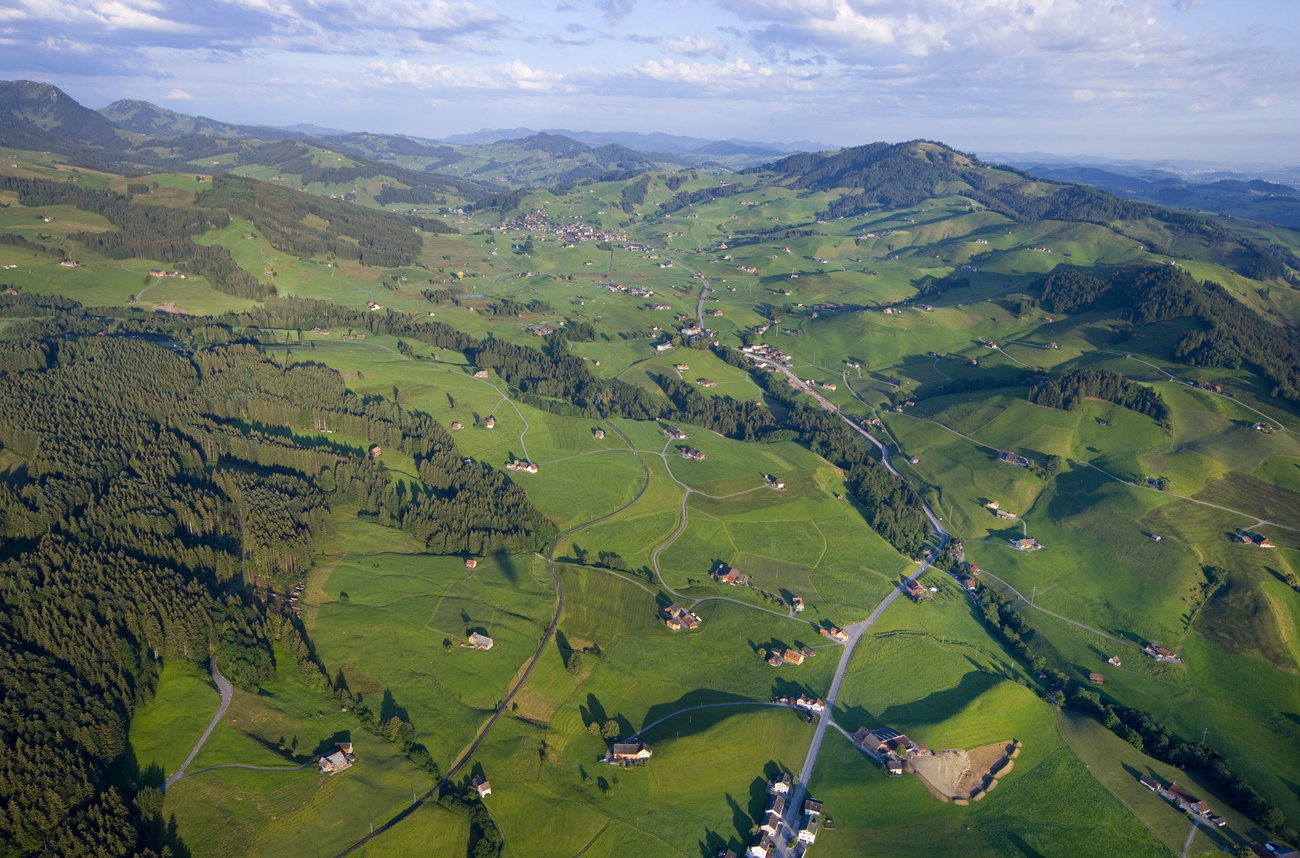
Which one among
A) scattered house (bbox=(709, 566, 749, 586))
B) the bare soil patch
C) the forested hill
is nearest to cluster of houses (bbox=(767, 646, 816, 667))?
scattered house (bbox=(709, 566, 749, 586))

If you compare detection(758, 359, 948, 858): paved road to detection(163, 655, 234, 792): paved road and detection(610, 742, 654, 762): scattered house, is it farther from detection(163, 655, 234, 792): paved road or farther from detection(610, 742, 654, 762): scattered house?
detection(163, 655, 234, 792): paved road

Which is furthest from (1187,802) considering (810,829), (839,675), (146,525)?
(146,525)

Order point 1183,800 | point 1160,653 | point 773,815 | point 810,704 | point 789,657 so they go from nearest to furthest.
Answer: point 773,815
point 1183,800
point 810,704
point 789,657
point 1160,653

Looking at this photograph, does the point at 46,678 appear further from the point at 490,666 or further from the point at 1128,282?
the point at 1128,282

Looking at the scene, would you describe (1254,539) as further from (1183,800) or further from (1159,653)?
(1183,800)

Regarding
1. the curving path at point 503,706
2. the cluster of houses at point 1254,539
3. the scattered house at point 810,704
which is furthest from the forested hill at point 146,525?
the cluster of houses at point 1254,539

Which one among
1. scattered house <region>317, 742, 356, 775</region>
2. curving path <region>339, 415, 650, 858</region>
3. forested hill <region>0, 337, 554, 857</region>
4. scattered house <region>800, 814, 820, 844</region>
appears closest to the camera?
forested hill <region>0, 337, 554, 857</region>

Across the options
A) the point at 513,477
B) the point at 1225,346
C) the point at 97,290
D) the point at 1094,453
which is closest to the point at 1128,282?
the point at 1225,346
